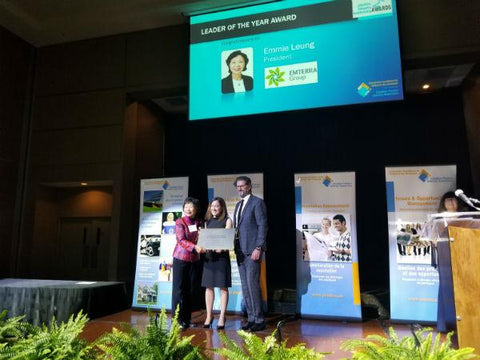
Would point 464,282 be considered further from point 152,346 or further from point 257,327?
point 257,327

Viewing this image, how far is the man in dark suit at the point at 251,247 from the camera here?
3311mm

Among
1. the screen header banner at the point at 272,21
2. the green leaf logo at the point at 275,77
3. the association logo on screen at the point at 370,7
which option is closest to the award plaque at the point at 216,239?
the green leaf logo at the point at 275,77

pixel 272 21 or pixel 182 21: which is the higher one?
pixel 182 21

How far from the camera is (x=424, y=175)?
379 centimetres

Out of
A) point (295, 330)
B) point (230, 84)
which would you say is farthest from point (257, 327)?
point (230, 84)

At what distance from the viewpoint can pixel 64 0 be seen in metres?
4.62

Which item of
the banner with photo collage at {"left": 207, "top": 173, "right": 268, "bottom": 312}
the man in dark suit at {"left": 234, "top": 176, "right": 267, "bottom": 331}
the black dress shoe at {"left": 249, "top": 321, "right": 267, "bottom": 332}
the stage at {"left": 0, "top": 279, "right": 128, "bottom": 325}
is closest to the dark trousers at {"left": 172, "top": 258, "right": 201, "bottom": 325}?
the man in dark suit at {"left": 234, "top": 176, "right": 267, "bottom": 331}

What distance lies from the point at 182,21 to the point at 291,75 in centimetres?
177

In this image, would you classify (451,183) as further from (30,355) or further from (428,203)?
(30,355)

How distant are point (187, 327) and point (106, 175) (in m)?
2.36

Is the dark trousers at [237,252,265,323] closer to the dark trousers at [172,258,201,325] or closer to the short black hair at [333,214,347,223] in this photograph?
the dark trousers at [172,258,201,325]

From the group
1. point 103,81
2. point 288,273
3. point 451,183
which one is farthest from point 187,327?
point 103,81

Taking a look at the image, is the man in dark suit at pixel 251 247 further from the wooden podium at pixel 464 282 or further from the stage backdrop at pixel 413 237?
the wooden podium at pixel 464 282

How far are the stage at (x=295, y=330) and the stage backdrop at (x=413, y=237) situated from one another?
250 millimetres
